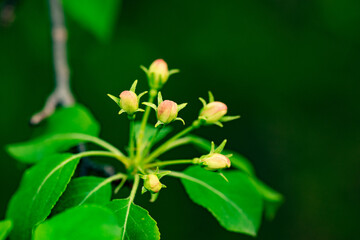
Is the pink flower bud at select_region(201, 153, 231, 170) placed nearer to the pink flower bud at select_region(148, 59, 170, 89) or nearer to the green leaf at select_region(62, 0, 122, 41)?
the pink flower bud at select_region(148, 59, 170, 89)

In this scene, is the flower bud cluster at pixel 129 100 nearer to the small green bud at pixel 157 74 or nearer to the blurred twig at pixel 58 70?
the small green bud at pixel 157 74

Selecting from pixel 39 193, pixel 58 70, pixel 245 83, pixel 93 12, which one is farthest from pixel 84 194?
pixel 245 83

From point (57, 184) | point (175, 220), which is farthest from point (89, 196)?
point (175, 220)

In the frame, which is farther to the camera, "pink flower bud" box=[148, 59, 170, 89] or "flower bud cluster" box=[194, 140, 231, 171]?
"pink flower bud" box=[148, 59, 170, 89]

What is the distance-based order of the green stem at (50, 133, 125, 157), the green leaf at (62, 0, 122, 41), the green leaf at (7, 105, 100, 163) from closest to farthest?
the green stem at (50, 133, 125, 157) → the green leaf at (7, 105, 100, 163) → the green leaf at (62, 0, 122, 41)

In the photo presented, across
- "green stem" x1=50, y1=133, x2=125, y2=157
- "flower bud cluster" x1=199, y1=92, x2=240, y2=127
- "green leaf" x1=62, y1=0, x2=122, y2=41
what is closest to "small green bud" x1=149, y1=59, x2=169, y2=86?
"flower bud cluster" x1=199, y1=92, x2=240, y2=127

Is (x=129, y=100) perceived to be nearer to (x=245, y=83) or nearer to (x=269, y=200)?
(x=269, y=200)
